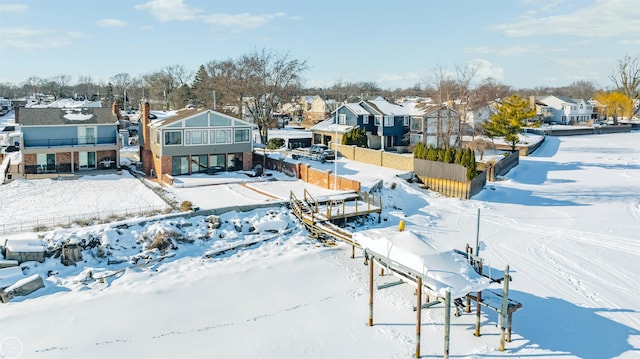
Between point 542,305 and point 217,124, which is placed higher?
point 217,124

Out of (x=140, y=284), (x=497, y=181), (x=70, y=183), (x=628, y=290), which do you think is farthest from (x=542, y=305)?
(x=70, y=183)

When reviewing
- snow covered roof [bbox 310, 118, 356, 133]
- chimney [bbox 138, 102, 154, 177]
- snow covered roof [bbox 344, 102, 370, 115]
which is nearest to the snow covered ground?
chimney [bbox 138, 102, 154, 177]

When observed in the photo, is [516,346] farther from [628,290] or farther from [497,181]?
[497,181]

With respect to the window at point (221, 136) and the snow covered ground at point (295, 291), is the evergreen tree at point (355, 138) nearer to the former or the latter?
the window at point (221, 136)

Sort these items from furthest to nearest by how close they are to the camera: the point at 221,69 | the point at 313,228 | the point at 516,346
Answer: the point at 221,69, the point at 313,228, the point at 516,346

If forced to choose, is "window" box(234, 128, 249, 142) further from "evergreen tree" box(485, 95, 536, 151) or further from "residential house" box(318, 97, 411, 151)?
"evergreen tree" box(485, 95, 536, 151)

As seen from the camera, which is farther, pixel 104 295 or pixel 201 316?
pixel 104 295

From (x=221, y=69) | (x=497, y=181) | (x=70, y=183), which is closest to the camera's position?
(x=70, y=183)
